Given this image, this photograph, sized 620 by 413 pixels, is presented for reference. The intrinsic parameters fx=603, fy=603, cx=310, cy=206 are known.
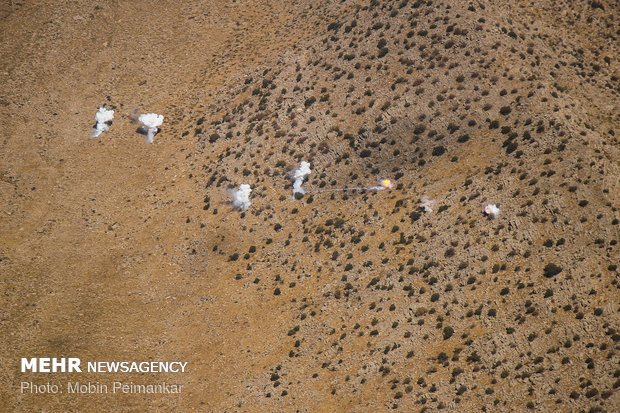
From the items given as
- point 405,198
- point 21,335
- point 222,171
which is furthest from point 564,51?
point 21,335

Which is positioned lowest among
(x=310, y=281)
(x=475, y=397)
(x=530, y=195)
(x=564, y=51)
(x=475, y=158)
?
(x=475, y=397)

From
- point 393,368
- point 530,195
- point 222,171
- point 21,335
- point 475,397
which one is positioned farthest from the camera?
point 222,171

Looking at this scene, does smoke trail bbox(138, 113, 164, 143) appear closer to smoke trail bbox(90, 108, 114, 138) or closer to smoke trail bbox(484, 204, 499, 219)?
smoke trail bbox(90, 108, 114, 138)

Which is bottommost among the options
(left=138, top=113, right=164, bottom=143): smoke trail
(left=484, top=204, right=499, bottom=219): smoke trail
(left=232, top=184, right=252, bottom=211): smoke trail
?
(left=484, top=204, right=499, bottom=219): smoke trail

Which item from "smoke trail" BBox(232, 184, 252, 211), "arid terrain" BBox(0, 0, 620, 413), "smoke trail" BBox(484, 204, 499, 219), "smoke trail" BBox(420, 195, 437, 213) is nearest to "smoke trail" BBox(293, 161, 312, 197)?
"arid terrain" BBox(0, 0, 620, 413)

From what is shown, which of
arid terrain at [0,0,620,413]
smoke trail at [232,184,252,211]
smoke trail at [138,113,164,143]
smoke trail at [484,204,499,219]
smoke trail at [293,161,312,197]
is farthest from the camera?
smoke trail at [138,113,164,143]

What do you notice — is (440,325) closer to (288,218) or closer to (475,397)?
(475,397)

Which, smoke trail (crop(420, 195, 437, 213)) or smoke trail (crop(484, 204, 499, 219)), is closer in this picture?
smoke trail (crop(484, 204, 499, 219))
